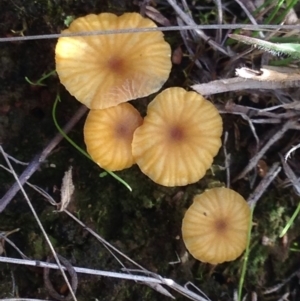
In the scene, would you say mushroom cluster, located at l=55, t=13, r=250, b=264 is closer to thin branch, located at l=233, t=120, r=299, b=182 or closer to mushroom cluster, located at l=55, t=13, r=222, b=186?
mushroom cluster, located at l=55, t=13, r=222, b=186

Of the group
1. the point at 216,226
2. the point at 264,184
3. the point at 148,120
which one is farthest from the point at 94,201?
the point at 264,184

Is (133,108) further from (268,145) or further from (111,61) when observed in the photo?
(268,145)

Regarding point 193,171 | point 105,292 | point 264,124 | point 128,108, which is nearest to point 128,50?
point 128,108

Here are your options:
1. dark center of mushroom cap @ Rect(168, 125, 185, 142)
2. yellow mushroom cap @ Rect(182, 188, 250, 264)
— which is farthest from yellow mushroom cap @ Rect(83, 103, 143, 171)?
yellow mushroom cap @ Rect(182, 188, 250, 264)

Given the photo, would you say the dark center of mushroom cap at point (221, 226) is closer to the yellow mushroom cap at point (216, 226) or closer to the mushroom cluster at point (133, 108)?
the yellow mushroom cap at point (216, 226)

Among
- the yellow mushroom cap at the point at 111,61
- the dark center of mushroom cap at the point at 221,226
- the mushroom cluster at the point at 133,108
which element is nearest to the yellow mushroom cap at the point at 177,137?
the mushroom cluster at the point at 133,108

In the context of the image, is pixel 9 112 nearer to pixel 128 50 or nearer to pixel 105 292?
pixel 128 50

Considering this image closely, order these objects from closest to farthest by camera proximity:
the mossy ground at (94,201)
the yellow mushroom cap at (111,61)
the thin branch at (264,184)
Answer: the yellow mushroom cap at (111,61) < the mossy ground at (94,201) < the thin branch at (264,184)
